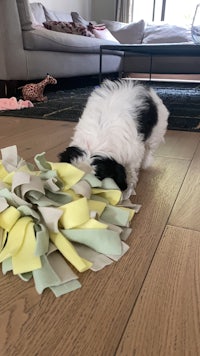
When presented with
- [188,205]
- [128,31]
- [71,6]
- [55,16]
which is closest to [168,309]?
[188,205]

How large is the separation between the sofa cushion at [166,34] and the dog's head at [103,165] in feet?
15.8

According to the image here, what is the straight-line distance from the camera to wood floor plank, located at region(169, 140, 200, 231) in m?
0.87

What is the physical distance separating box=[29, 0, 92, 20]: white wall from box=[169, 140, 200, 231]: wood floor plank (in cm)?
493

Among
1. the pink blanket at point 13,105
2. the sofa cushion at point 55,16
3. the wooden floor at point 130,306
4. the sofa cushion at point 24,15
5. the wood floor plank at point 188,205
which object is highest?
the sofa cushion at point 24,15

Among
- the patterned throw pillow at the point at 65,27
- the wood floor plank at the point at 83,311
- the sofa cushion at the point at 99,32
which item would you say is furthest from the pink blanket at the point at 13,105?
the sofa cushion at the point at 99,32

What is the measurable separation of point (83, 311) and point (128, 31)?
19.0 feet

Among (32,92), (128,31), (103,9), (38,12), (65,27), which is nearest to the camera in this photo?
(32,92)

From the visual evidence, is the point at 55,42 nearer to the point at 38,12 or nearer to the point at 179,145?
the point at 38,12

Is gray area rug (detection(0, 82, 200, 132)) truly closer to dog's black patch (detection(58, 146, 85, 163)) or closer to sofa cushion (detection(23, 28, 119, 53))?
sofa cushion (detection(23, 28, 119, 53))

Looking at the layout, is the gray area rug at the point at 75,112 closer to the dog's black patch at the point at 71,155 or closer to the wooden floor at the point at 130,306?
the dog's black patch at the point at 71,155

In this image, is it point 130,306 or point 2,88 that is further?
point 2,88

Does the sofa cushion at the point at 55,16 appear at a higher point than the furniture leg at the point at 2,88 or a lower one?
higher

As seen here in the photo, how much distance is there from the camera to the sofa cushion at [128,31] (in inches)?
220

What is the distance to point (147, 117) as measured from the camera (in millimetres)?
A: 1216
